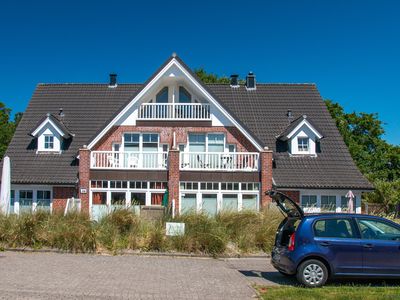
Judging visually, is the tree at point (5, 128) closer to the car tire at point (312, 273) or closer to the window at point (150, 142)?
the window at point (150, 142)

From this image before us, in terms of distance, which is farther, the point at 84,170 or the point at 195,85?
the point at 195,85

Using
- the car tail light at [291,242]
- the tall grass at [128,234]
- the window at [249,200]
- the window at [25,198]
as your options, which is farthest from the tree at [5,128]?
the car tail light at [291,242]

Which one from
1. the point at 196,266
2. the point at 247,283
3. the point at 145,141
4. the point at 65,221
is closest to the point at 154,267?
the point at 196,266

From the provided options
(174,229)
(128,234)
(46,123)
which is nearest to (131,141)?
(46,123)

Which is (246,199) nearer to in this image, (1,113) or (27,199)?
(27,199)

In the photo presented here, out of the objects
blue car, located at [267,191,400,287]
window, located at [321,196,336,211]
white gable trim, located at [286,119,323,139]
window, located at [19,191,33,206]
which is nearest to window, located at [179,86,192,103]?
white gable trim, located at [286,119,323,139]

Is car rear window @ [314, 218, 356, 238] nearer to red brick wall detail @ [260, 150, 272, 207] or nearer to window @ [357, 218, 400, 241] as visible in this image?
window @ [357, 218, 400, 241]

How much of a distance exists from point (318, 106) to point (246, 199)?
902 centimetres

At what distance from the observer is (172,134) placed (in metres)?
27.8

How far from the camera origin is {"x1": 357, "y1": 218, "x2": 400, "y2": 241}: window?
35.0 feet

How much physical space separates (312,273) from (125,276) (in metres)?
4.19

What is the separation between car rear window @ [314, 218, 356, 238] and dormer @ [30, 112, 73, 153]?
68.9ft

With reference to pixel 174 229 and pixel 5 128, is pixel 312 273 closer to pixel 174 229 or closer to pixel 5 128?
pixel 174 229

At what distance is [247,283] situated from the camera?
35.4 feet
